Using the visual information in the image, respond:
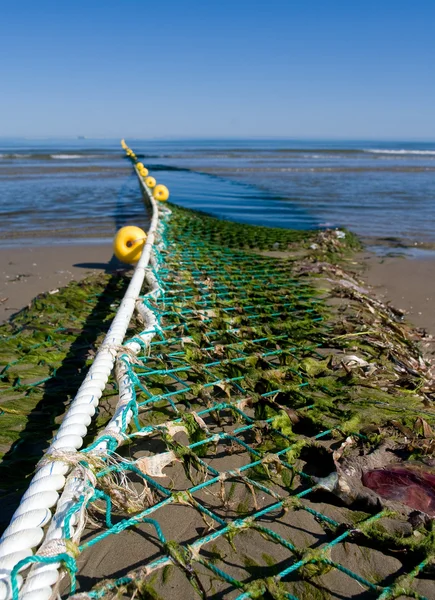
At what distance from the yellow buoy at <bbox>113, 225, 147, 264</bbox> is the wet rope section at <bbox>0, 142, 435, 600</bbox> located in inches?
75.1

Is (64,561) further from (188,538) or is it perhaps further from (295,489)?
(295,489)

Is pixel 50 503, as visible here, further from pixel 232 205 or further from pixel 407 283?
pixel 232 205

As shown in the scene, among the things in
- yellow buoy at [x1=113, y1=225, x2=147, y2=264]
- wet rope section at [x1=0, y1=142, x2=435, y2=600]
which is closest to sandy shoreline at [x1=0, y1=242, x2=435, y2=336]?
yellow buoy at [x1=113, y1=225, x2=147, y2=264]

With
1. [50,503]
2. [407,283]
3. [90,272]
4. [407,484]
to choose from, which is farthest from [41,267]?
[407,484]

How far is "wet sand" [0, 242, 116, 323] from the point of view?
16.7 ft

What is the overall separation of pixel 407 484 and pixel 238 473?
61 centimetres

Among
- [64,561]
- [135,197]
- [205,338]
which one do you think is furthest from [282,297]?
[135,197]

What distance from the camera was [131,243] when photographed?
216 inches

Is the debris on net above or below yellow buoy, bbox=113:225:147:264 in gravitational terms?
below

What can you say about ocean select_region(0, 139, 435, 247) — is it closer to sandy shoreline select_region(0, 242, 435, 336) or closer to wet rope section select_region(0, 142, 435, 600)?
sandy shoreline select_region(0, 242, 435, 336)

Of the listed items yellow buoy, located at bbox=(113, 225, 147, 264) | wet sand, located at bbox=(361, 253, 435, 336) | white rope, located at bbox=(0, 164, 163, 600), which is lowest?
wet sand, located at bbox=(361, 253, 435, 336)

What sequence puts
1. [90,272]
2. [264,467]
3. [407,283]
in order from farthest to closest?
[90,272] < [407,283] < [264,467]

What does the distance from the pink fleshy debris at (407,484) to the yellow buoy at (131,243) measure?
4023mm

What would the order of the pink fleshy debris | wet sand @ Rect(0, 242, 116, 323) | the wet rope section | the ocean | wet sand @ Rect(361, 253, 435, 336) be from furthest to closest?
the ocean
wet sand @ Rect(0, 242, 116, 323)
wet sand @ Rect(361, 253, 435, 336)
the pink fleshy debris
the wet rope section
